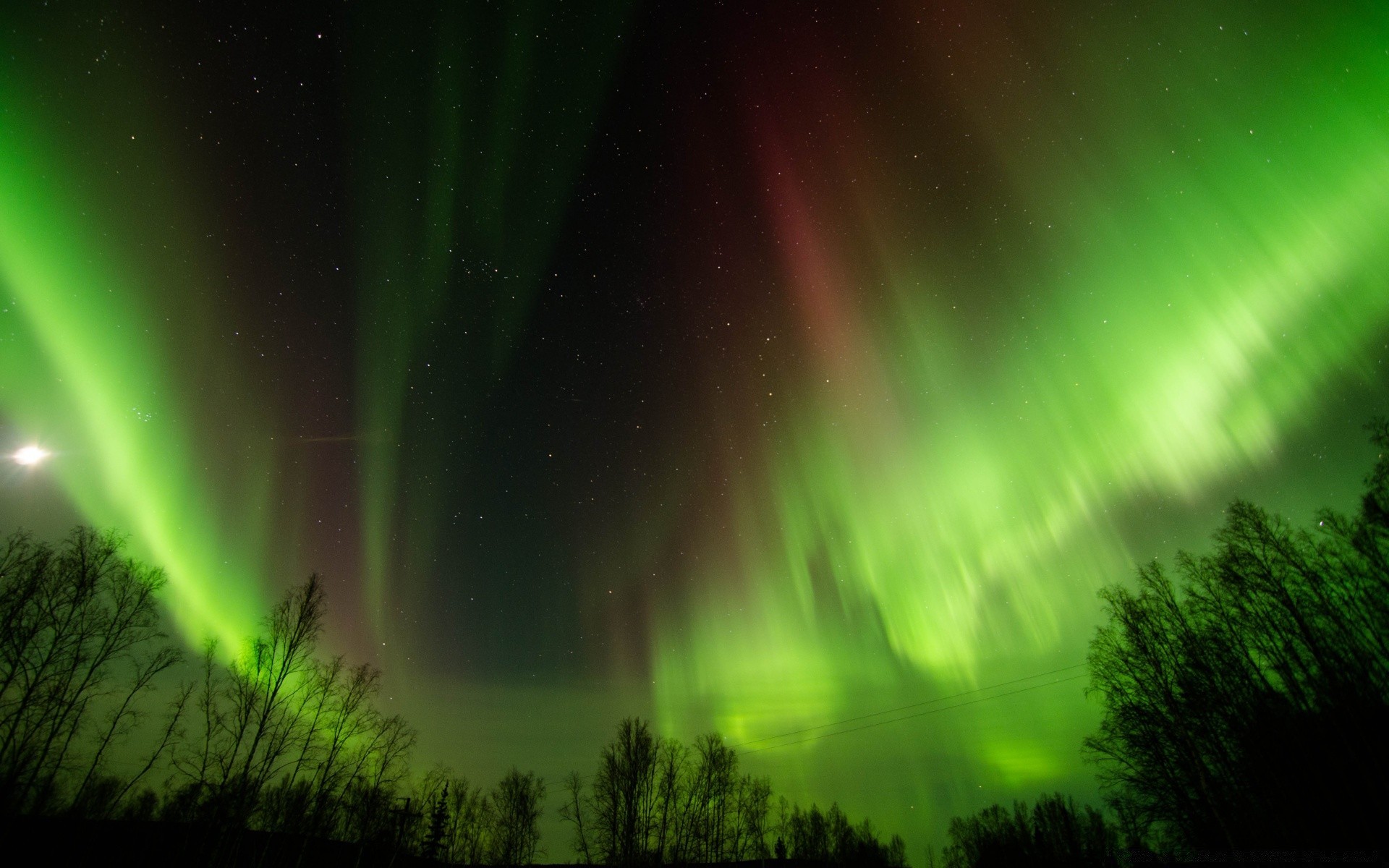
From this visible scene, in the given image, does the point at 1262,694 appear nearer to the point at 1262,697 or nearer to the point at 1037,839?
the point at 1262,697

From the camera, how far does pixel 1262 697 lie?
21234 mm

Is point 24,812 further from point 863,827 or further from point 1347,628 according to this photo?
point 863,827

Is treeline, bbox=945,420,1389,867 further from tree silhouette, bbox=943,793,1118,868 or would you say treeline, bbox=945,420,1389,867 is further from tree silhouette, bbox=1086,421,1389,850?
tree silhouette, bbox=943,793,1118,868

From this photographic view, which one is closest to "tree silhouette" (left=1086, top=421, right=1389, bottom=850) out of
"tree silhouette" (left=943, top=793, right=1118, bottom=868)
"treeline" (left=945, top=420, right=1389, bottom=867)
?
"treeline" (left=945, top=420, right=1389, bottom=867)

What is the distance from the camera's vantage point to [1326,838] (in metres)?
19.1

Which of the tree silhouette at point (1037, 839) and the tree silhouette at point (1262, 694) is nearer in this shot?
the tree silhouette at point (1262, 694)

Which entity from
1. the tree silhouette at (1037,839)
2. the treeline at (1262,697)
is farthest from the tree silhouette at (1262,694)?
the tree silhouette at (1037,839)

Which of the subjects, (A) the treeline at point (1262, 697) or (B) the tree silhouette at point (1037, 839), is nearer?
(A) the treeline at point (1262, 697)

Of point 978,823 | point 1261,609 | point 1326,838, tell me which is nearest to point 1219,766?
point 1326,838

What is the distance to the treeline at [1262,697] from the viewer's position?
18297 millimetres

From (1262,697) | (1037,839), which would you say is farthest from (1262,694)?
(1037,839)

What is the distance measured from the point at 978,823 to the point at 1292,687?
8795 cm

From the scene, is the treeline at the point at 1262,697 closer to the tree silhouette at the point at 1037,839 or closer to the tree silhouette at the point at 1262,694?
the tree silhouette at the point at 1262,694

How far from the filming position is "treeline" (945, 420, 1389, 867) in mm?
18297
